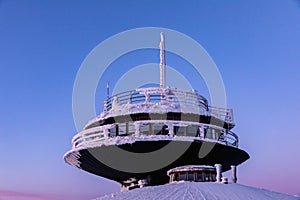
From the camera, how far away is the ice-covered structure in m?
27.7

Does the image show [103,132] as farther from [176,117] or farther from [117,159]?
[176,117]

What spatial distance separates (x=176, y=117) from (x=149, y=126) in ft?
5.83

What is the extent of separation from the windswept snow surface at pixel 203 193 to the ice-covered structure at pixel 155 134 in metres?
7.60

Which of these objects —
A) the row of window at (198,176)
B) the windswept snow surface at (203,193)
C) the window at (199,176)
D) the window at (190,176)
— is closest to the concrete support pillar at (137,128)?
the row of window at (198,176)

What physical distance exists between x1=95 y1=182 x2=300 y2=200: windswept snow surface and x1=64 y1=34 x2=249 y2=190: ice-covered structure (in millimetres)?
7604

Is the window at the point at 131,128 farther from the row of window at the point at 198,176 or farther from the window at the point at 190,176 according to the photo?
the window at the point at 190,176

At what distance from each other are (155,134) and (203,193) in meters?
10.7

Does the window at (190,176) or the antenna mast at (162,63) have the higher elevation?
the antenna mast at (162,63)

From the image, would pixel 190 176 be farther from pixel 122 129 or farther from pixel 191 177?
pixel 122 129

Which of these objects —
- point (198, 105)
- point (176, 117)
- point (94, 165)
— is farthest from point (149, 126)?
point (94, 165)

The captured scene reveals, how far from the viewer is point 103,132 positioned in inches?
1148

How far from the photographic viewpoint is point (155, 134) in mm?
27766

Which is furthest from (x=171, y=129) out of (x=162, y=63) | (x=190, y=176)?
(x=162, y=63)

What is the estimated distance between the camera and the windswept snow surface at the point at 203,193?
55.7 feet
